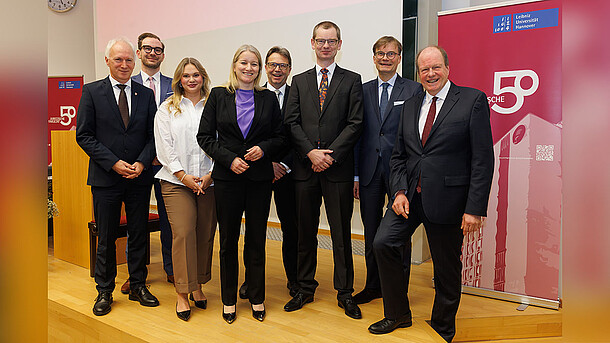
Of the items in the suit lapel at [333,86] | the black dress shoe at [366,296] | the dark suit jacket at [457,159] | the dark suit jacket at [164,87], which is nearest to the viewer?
the dark suit jacket at [457,159]

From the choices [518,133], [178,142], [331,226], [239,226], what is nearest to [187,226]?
[239,226]

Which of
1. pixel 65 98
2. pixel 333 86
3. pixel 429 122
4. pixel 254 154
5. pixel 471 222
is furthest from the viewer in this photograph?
pixel 65 98

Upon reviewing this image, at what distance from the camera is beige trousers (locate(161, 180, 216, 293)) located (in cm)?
270

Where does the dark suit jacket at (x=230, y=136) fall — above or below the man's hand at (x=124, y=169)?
above

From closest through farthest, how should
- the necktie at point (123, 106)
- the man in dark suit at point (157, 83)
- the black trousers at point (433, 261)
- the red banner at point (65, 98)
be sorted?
1. the black trousers at point (433, 261)
2. the necktie at point (123, 106)
3. the man in dark suit at point (157, 83)
4. the red banner at point (65, 98)

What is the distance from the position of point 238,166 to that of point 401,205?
3.08 ft

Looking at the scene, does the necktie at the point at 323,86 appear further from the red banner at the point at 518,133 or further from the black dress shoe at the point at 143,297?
the black dress shoe at the point at 143,297

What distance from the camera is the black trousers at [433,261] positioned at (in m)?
2.45

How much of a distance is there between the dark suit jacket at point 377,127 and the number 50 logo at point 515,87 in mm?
576

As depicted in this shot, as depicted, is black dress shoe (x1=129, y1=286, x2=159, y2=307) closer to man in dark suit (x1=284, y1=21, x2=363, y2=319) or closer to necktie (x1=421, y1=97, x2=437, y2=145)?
man in dark suit (x1=284, y1=21, x2=363, y2=319)

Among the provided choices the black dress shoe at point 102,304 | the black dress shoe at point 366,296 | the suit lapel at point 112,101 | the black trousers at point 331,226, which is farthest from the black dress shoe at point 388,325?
the suit lapel at point 112,101

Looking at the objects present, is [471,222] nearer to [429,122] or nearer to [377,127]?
[429,122]

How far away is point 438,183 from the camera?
2.41m

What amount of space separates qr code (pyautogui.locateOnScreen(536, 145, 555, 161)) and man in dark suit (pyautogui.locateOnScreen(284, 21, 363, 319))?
1.20 meters
